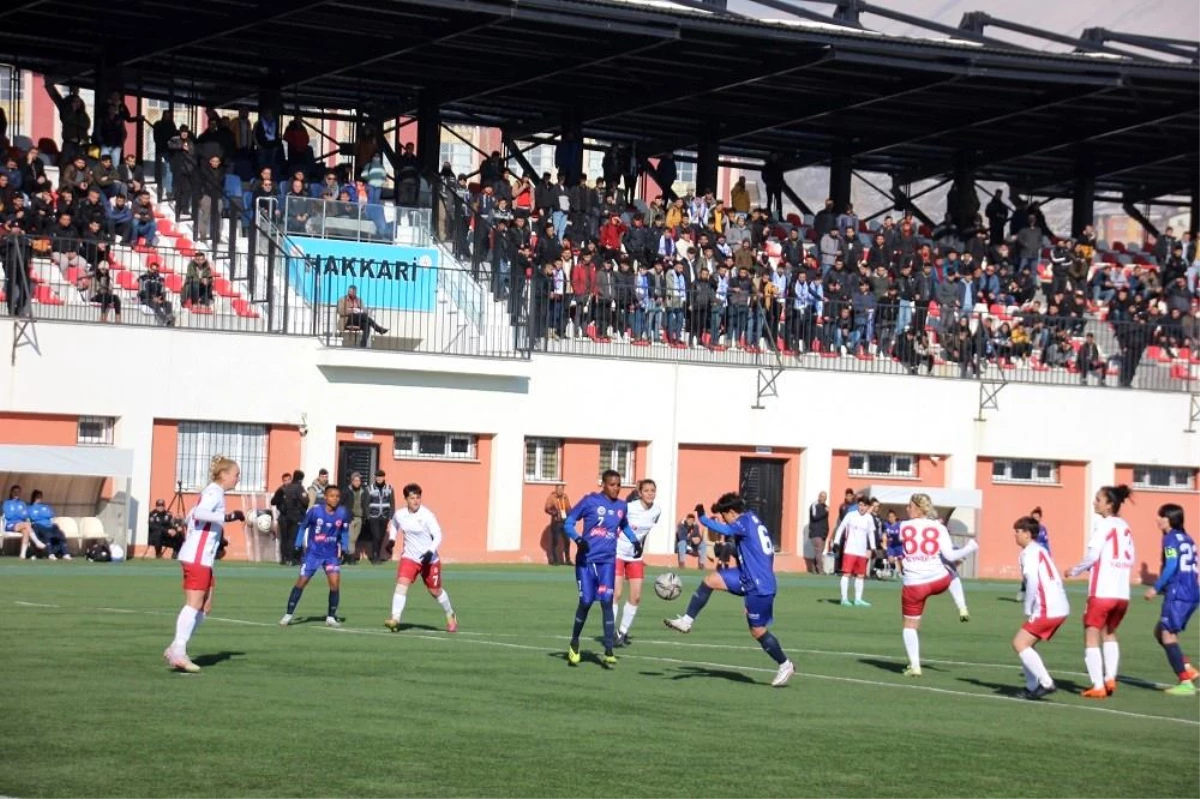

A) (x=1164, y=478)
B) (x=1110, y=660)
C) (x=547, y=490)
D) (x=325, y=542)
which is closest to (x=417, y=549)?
(x=325, y=542)

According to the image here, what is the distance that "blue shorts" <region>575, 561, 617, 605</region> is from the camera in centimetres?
1988

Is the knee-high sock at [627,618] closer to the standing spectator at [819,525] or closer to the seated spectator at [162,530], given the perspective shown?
the seated spectator at [162,530]

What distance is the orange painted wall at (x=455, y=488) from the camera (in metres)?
40.6

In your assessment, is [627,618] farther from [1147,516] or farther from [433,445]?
[1147,516]

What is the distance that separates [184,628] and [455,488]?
2379cm

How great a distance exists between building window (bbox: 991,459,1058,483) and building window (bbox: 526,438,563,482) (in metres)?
11.3

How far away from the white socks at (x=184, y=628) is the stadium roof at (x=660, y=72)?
2269 cm

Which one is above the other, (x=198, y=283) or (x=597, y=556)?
(x=198, y=283)

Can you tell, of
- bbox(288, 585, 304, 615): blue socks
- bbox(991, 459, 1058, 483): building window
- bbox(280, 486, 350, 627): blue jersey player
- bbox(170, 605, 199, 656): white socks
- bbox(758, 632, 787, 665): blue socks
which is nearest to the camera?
bbox(170, 605, 199, 656): white socks

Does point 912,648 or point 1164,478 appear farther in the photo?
point 1164,478

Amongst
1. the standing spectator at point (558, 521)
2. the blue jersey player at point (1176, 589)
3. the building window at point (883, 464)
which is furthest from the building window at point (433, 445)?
the blue jersey player at point (1176, 589)

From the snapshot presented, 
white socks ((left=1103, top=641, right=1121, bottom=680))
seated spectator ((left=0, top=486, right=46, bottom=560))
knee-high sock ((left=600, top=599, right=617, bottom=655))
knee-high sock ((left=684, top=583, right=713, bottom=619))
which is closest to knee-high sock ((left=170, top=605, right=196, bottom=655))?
knee-high sock ((left=600, top=599, right=617, bottom=655))

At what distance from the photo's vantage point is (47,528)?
35.0 m

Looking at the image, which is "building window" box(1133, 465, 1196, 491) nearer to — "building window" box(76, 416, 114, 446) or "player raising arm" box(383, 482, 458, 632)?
"building window" box(76, 416, 114, 446)
